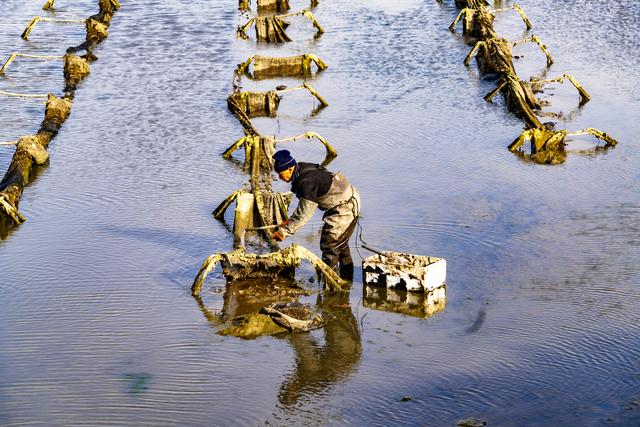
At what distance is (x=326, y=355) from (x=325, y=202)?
1.89 meters

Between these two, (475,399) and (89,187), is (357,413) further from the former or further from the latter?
(89,187)

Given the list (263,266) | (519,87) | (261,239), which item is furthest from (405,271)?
(519,87)

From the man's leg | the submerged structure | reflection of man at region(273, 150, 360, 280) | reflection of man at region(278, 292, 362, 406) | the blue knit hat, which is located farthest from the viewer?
the man's leg

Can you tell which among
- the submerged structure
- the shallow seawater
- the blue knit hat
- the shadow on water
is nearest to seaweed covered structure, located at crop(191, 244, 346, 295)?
the submerged structure

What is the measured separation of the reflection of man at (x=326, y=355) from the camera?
9.61 meters

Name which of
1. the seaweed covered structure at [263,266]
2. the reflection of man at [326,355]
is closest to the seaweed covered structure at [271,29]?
the seaweed covered structure at [263,266]

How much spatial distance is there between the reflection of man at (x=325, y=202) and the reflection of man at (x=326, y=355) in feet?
2.00

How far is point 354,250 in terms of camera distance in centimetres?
1316

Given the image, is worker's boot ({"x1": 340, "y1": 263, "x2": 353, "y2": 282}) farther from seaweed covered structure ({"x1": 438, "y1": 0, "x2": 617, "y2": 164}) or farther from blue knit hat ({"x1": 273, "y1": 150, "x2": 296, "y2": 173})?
seaweed covered structure ({"x1": 438, "y1": 0, "x2": 617, "y2": 164})

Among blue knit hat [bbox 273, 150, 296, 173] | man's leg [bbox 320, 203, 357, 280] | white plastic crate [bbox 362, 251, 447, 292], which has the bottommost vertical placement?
white plastic crate [bbox 362, 251, 447, 292]

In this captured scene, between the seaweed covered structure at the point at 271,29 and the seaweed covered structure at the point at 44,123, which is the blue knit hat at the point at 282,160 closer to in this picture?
the seaweed covered structure at the point at 44,123

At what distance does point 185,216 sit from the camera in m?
14.9

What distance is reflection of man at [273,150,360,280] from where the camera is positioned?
1127 centimetres

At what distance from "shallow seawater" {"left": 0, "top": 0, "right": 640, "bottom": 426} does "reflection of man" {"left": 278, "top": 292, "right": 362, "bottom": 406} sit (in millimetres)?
27
